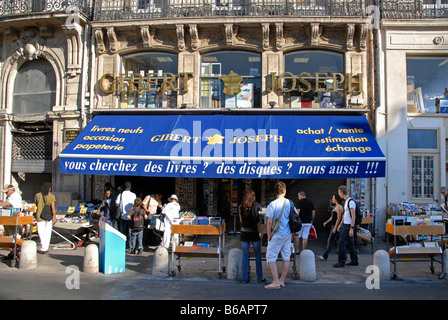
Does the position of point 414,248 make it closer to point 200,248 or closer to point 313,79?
point 200,248

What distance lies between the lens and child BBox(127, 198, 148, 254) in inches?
356

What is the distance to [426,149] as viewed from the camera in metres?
11.1

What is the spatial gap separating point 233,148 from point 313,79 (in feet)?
12.4

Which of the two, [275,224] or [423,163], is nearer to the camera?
[275,224]

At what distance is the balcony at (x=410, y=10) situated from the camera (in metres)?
11.2

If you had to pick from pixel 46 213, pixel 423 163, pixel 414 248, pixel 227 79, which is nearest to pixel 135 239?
pixel 46 213

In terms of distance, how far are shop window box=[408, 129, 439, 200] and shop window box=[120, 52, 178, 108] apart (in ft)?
25.1

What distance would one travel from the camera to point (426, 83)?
11594 mm

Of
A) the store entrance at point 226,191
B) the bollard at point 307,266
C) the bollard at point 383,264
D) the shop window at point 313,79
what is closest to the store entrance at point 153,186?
the store entrance at point 226,191

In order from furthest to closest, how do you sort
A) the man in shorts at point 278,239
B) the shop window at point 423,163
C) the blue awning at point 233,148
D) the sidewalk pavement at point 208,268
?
the shop window at point 423,163, the blue awning at point 233,148, the sidewalk pavement at point 208,268, the man in shorts at point 278,239

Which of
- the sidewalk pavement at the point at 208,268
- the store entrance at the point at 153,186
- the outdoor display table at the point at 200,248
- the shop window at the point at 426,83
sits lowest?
the sidewalk pavement at the point at 208,268

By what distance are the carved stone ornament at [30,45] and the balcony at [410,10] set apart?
11.4 metres

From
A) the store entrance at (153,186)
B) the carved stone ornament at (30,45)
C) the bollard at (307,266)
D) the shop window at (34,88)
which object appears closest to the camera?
the bollard at (307,266)

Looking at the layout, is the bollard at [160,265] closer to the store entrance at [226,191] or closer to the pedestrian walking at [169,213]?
the pedestrian walking at [169,213]
